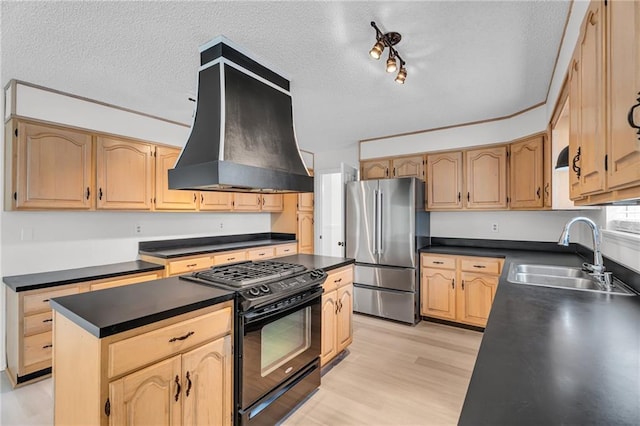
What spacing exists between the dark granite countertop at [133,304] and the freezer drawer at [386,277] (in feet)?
8.17

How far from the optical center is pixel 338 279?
2.74m

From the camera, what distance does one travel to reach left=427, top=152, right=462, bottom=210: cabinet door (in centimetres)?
382

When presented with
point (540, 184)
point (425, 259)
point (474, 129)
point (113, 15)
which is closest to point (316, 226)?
point (425, 259)

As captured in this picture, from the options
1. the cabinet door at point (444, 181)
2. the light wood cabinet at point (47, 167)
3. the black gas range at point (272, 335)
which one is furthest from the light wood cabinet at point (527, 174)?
the light wood cabinet at point (47, 167)

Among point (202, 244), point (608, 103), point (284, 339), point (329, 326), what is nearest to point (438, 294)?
point (329, 326)

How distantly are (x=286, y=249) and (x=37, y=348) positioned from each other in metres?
2.96

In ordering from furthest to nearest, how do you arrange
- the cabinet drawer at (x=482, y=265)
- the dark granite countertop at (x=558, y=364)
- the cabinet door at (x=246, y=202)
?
the cabinet door at (x=246, y=202)
the cabinet drawer at (x=482, y=265)
the dark granite countertop at (x=558, y=364)

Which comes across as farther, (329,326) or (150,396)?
(329,326)

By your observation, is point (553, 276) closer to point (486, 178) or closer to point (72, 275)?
point (486, 178)

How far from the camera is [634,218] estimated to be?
1.91m

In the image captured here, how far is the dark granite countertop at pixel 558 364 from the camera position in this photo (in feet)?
2.17

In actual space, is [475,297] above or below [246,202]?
below

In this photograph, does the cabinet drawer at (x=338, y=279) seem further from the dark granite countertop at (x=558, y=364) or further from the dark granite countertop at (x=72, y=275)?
the dark granite countertop at (x=72, y=275)

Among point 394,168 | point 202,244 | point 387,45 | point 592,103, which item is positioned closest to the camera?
point 592,103
